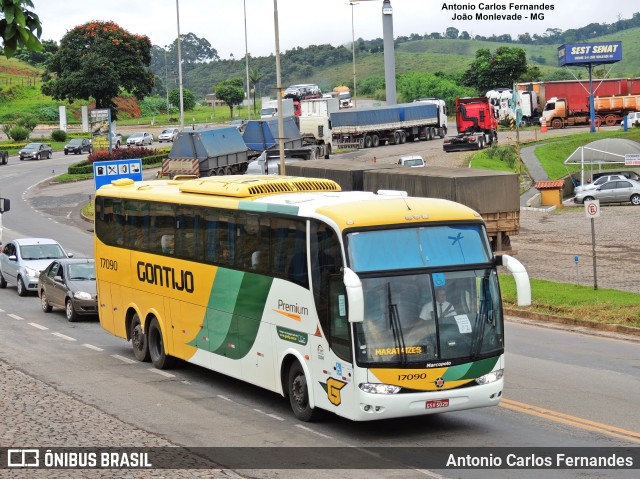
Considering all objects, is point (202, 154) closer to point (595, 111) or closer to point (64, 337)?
point (64, 337)

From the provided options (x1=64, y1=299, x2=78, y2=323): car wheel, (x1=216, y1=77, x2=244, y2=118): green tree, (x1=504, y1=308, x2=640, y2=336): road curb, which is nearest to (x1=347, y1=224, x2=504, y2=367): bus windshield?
(x1=504, y1=308, x2=640, y2=336): road curb

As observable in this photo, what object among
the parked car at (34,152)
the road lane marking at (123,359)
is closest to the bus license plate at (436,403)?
the road lane marking at (123,359)

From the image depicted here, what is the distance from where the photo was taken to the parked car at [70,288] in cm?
2683

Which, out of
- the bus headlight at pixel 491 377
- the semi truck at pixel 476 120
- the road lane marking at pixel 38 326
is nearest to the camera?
the bus headlight at pixel 491 377

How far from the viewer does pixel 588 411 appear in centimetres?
1498

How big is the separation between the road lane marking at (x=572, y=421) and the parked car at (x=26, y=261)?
1961 centimetres

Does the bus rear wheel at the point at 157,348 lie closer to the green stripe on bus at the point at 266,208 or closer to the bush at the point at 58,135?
the green stripe on bus at the point at 266,208

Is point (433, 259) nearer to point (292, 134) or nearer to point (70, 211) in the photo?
point (70, 211)

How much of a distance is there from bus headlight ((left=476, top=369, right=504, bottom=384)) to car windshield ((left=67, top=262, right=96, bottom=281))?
15.9 m

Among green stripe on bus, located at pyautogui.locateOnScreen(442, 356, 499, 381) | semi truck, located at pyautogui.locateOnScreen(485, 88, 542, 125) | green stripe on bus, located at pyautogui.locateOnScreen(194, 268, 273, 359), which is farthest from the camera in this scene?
semi truck, located at pyautogui.locateOnScreen(485, 88, 542, 125)

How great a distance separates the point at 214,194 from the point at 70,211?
140ft

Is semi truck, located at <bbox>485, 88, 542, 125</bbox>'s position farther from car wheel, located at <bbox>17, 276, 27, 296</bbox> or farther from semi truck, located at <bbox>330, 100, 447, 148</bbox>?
car wheel, located at <bbox>17, 276, 27, 296</bbox>

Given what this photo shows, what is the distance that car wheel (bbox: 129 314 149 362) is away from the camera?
20359 mm

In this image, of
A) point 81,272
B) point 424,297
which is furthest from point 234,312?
point 81,272
